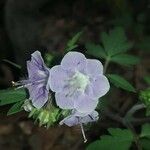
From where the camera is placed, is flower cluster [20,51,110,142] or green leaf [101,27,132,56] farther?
green leaf [101,27,132,56]

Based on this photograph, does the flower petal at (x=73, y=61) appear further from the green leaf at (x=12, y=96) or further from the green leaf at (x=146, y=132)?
the green leaf at (x=146, y=132)

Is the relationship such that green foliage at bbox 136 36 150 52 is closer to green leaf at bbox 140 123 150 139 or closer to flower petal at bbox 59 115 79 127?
green leaf at bbox 140 123 150 139

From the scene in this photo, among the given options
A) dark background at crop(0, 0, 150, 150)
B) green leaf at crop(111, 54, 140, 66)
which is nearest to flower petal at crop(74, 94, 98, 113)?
green leaf at crop(111, 54, 140, 66)

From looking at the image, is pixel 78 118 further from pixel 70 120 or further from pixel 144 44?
pixel 144 44

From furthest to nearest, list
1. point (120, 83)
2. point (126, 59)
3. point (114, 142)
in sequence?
point (126, 59) → point (114, 142) → point (120, 83)

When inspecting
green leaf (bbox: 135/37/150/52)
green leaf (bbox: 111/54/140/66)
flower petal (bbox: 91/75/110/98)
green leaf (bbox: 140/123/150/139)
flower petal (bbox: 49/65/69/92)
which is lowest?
green leaf (bbox: 135/37/150/52)

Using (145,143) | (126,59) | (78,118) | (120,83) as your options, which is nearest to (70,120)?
(78,118)

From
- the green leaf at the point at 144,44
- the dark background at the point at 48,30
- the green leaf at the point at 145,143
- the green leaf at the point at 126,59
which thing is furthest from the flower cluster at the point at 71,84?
the green leaf at the point at 144,44
